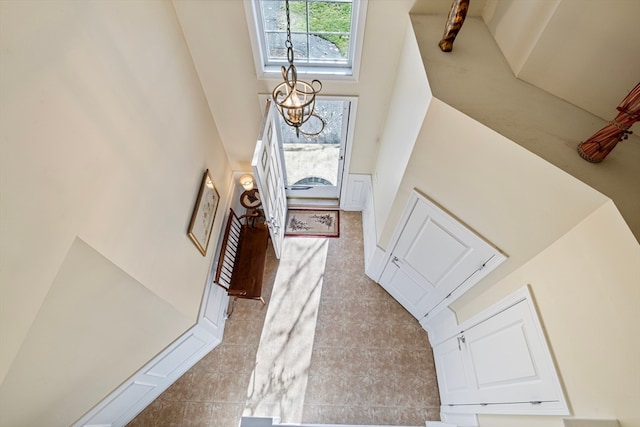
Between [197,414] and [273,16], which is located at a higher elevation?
[273,16]

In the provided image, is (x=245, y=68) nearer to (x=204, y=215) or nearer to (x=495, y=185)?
(x=204, y=215)

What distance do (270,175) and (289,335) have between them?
70.4 inches

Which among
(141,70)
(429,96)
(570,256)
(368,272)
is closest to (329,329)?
(368,272)

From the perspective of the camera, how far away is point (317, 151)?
3.74m

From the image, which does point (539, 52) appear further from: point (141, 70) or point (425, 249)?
point (141, 70)

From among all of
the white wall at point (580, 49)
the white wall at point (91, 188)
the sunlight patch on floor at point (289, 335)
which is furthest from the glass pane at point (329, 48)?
the sunlight patch on floor at point (289, 335)

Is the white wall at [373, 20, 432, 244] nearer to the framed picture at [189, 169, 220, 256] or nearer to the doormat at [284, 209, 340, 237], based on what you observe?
the doormat at [284, 209, 340, 237]

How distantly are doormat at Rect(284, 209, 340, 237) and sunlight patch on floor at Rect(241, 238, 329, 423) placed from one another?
4.6 inches

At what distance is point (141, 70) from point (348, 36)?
5.60 ft

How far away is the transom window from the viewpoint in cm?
235

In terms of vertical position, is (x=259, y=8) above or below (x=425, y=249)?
above

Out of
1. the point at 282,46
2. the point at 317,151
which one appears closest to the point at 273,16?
the point at 282,46

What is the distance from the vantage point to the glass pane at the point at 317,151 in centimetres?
319

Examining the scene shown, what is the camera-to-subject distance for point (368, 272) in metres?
3.55
